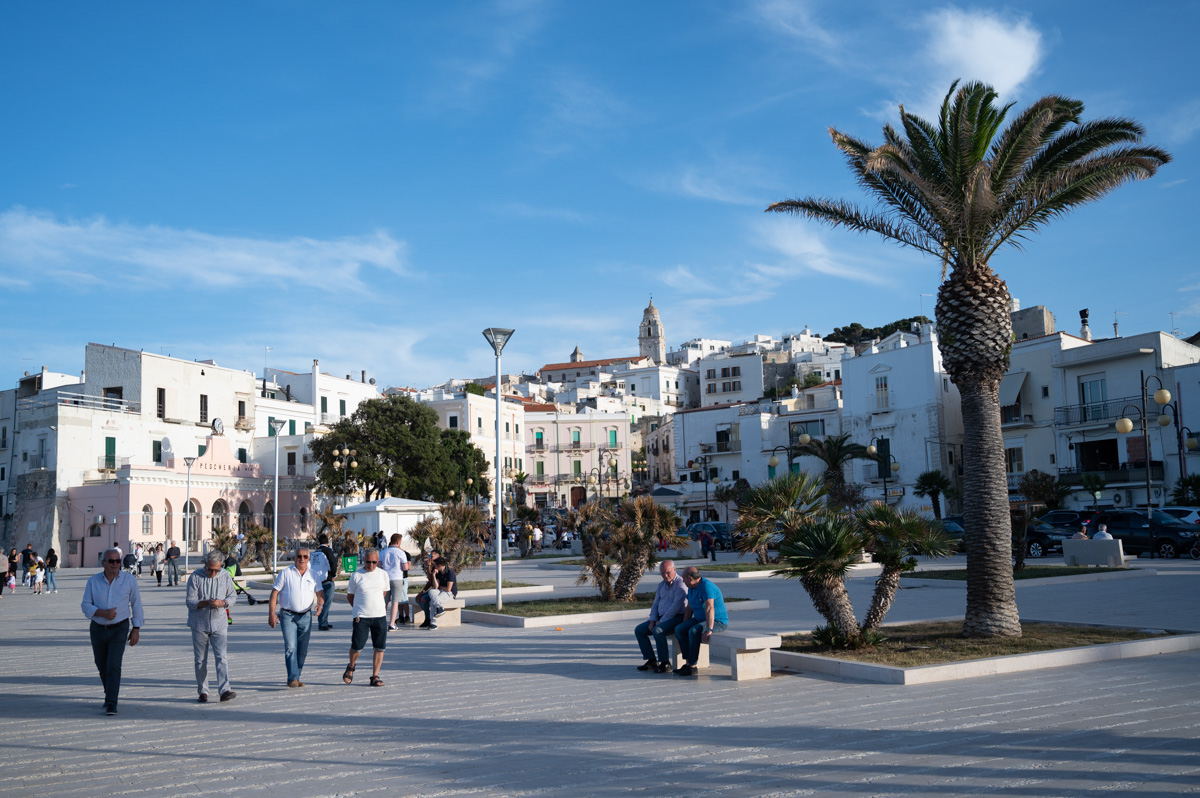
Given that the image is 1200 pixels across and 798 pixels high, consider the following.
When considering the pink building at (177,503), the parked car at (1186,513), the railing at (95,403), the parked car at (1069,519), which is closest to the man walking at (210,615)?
the parked car at (1186,513)

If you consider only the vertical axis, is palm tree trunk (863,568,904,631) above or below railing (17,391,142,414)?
below

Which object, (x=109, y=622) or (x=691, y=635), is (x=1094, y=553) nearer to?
(x=691, y=635)

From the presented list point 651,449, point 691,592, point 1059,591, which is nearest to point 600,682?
point 691,592

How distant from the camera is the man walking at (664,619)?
11.3 m

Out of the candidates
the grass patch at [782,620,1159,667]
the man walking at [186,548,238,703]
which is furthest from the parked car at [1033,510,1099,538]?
the man walking at [186,548,238,703]

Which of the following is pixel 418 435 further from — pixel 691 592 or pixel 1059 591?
pixel 691 592

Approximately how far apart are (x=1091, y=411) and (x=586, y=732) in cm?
4790

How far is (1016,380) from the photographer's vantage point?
5322 cm

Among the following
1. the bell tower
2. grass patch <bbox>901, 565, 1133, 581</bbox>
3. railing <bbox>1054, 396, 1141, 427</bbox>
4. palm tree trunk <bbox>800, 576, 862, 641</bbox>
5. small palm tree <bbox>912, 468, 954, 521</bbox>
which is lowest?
grass patch <bbox>901, 565, 1133, 581</bbox>

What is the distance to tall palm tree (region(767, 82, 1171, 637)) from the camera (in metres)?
12.3

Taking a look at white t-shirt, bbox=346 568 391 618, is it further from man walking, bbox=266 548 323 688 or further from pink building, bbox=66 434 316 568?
pink building, bbox=66 434 316 568

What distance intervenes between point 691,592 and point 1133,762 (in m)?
5.31

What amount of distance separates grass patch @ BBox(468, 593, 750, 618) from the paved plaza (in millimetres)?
4224

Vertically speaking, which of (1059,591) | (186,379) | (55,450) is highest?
(186,379)
